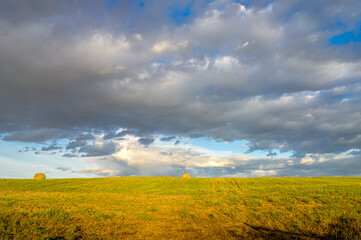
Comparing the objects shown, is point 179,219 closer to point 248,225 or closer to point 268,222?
point 248,225

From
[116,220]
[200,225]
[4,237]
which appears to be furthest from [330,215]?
[4,237]

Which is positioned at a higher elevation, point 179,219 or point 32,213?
point 32,213

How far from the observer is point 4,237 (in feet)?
37.9

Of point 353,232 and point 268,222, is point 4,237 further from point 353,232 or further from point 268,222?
point 353,232

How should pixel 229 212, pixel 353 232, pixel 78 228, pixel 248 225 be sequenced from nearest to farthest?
1. pixel 353 232
2. pixel 78 228
3. pixel 248 225
4. pixel 229 212

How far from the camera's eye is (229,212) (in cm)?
2083

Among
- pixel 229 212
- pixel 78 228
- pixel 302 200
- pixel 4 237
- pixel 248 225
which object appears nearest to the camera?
pixel 4 237

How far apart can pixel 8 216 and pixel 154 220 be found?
9776mm

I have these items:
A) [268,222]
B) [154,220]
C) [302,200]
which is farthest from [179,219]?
[302,200]

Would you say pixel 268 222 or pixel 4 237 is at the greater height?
pixel 4 237

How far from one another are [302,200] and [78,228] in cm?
2264

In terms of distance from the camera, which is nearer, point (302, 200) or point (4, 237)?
point (4, 237)

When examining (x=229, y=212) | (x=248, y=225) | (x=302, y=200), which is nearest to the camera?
(x=248, y=225)

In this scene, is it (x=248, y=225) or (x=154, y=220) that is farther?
(x=154, y=220)
